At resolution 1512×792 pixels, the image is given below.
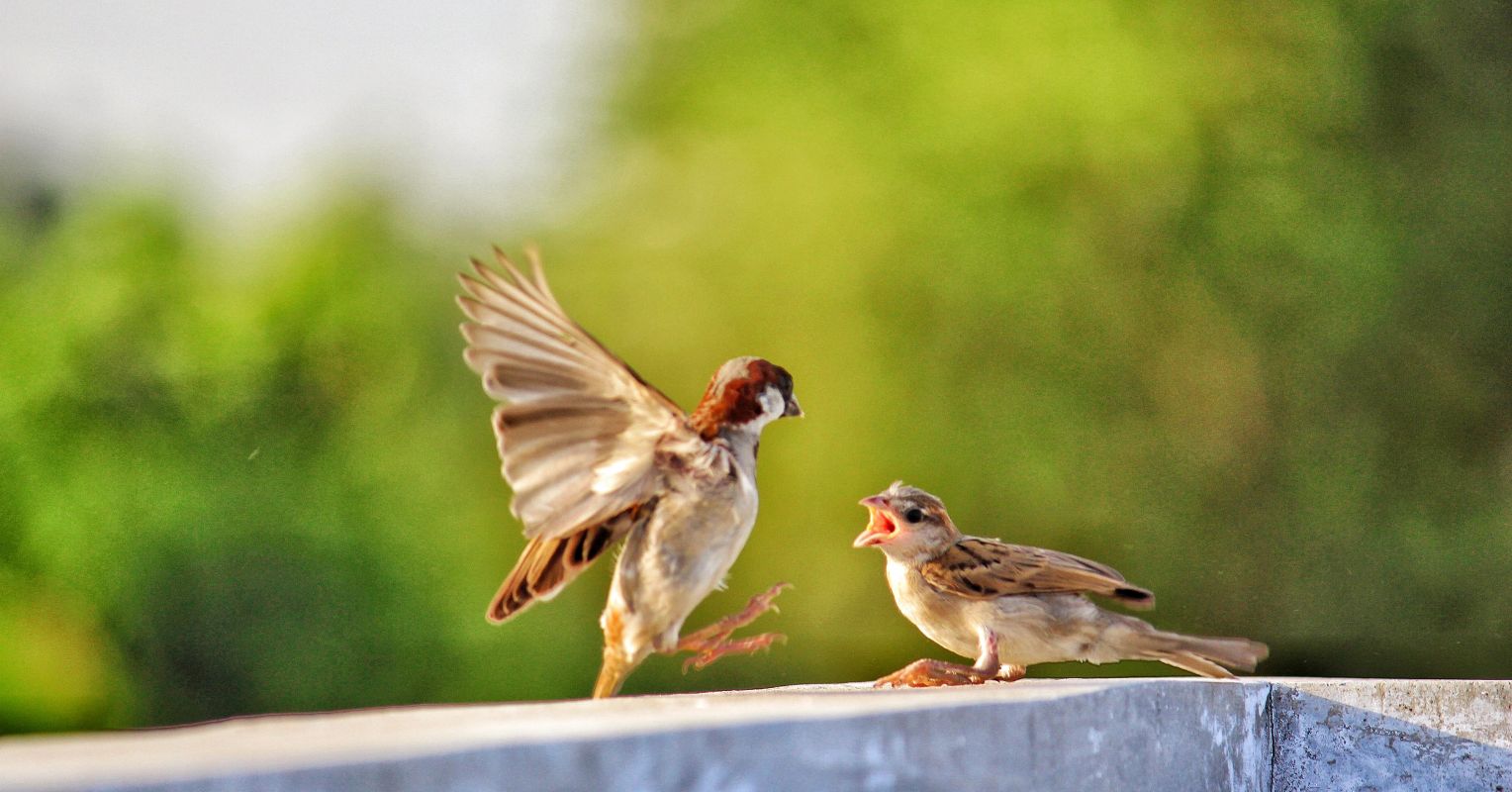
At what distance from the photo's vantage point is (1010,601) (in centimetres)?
263

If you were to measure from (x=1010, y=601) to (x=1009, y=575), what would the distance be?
4 cm

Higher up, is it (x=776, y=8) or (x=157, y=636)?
(x=776, y=8)

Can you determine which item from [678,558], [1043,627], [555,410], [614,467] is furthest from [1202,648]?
[555,410]

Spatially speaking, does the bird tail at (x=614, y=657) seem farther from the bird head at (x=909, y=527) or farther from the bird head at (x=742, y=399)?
the bird head at (x=909, y=527)

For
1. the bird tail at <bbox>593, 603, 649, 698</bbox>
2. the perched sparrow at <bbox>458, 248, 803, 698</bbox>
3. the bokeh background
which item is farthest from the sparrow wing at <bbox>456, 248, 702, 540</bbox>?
the bokeh background

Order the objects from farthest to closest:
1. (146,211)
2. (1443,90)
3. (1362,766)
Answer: (146,211) → (1443,90) → (1362,766)

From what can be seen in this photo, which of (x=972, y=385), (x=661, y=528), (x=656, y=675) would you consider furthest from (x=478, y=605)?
(x=661, y=528)

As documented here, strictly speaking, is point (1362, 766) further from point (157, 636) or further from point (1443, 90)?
point (157, 636)

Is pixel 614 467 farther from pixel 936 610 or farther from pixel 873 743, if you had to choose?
pixel 873 743

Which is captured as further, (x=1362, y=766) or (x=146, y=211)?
(x=146, y=211)

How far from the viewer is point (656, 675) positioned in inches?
236

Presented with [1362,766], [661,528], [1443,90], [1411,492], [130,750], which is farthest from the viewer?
[1443,90]

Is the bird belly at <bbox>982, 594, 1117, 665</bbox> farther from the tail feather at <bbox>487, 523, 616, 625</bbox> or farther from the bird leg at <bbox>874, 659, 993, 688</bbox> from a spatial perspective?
the tail feather at <bbox>487, 523, 616, 625</bbox>

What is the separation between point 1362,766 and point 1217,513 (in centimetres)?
346
